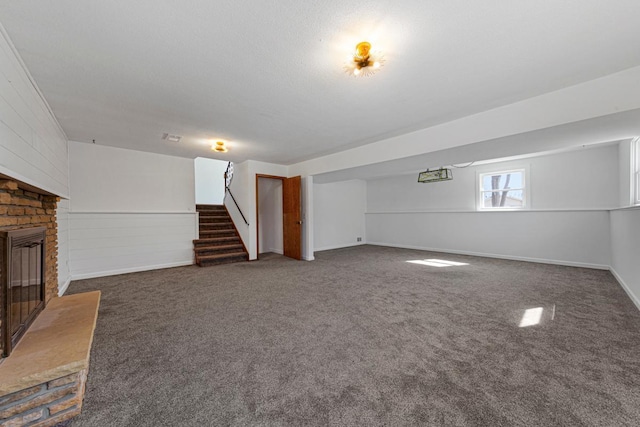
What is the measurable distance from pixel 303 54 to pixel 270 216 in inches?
224

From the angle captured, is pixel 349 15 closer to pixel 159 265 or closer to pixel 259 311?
pixel 259 311

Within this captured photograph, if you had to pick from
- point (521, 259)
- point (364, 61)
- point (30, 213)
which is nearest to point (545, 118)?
point (364, 61)

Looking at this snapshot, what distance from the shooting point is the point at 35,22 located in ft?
5.46

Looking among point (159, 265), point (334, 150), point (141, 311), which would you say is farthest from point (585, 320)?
point (159, 265)

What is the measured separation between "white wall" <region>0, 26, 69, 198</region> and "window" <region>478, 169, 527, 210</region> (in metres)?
7.65

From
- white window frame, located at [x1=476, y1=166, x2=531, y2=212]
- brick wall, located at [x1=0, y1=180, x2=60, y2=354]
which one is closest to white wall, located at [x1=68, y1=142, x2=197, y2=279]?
brick wall, located at [x1=0, y1=180, x2=60, y2=354]

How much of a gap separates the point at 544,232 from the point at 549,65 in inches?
175

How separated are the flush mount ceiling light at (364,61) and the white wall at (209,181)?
746 cm

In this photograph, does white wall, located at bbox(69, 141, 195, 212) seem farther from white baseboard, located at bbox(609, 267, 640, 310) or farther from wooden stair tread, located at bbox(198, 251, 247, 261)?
white baseboard, located at bbox(609, 267, 640, 310)

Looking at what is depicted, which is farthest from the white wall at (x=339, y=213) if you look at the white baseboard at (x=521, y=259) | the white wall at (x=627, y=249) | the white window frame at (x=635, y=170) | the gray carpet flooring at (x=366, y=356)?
the white window frame at (x=635, y=170)

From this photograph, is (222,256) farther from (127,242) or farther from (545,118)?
(545,118)

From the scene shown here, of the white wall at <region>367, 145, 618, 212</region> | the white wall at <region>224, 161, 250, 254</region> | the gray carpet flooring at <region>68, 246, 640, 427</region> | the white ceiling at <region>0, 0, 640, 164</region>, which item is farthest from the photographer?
the white wall at <region>224, 161, 250, 254</region>

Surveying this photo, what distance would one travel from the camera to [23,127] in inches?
83.1

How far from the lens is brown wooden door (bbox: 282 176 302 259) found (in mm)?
6055
